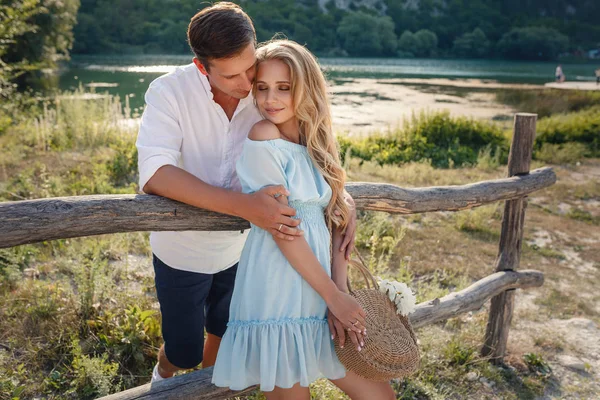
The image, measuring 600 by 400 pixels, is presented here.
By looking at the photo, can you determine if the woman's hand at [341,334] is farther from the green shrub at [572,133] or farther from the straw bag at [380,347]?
the green shrub at [572,133]

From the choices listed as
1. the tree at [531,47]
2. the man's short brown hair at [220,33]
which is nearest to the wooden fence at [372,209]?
the man's short brown hair at [220,33]

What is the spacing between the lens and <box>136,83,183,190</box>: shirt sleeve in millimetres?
1807

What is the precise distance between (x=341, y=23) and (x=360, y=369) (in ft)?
205

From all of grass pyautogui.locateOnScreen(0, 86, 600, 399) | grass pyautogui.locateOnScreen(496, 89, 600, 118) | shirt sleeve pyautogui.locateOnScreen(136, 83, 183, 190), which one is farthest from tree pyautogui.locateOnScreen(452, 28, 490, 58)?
shirt sleeve pyautogui.locateOnScreen(136, 83, 183, 190)

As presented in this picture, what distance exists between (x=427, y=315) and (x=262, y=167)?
1.76m

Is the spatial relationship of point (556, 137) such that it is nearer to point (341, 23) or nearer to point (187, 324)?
point (187, 324)

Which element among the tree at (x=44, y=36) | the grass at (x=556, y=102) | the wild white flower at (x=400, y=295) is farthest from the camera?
the tree at (x=44, y=36)

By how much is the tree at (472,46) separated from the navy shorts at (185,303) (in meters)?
70.6

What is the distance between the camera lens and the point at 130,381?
2.78 m

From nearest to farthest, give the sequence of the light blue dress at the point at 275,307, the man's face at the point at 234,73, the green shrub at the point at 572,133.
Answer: the light blue dress at the point at 275,307 < the man's face at the point at 234,73 < the green shrub at the point at 572,133

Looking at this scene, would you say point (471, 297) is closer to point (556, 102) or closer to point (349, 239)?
point (349, 239)

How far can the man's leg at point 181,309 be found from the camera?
83.6 inches

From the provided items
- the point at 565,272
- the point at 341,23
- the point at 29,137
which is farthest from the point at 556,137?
the point at 341,23

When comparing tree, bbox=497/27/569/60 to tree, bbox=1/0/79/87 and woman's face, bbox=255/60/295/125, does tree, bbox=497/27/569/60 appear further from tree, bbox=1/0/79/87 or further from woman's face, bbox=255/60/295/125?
woman's face, bbox=255/60/295/125
